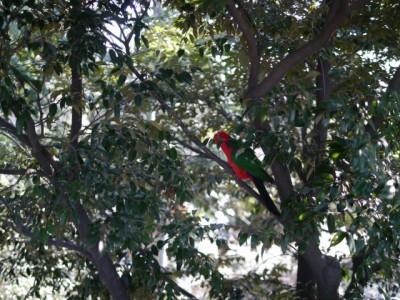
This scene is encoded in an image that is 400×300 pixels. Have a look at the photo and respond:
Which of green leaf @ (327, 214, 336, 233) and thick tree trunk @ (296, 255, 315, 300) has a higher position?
thick tree trunk @ (296, 255, 315, 300)

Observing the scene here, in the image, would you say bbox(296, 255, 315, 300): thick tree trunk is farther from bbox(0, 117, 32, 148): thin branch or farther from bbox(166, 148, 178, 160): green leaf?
bbox(0, 117, 32, 148): thin branch

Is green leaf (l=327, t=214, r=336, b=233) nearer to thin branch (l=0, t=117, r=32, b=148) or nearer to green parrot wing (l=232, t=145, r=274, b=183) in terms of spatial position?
green parrot wing (l=232, t=145, r=274, b=183)

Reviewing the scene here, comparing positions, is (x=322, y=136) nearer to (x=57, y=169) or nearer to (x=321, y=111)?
(x=321, y=111)

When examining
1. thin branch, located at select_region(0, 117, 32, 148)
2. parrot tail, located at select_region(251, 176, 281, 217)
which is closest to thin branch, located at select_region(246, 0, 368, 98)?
parrot tail, located at select_region(251, 176, 281, 217)

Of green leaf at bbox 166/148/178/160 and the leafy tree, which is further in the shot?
green leaf at bbox 166/148/178/160

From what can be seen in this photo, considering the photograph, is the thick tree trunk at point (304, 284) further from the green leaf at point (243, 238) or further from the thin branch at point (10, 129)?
the thin branch at point (10, 129)

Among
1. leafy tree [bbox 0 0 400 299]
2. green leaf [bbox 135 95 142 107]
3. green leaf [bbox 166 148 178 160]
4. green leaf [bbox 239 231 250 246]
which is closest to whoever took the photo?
leafy tree [bbox 0 0 400 299]

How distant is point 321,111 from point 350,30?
1.62 meters

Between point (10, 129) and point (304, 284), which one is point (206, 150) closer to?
point (10, 129)

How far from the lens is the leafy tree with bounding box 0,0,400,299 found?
119 inches

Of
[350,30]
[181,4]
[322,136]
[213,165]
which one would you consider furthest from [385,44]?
[213,165]

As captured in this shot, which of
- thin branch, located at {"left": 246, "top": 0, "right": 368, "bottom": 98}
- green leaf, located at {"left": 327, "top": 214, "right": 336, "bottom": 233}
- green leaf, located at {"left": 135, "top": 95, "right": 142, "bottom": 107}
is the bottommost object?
green leaf, located at {"left": 327, "top": 214, "right": 336, "bottom": 233}

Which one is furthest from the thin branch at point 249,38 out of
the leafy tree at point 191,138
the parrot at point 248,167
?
the parrot at point 248,167

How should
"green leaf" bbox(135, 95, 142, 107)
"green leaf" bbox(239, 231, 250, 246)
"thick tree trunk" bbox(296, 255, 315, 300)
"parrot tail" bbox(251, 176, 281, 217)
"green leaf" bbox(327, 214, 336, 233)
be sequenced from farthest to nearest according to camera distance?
"thick tree trunk" bbox(296, 255, 315, 300) → "parrot tail" bbox(251, 176, 281, 217) → "green leaf" bbox(135, 95, 142, 107) → "green leaf" bbox(239, 231, 250, 246) → "green leaf" bbox(327, 214, 336, 233)
